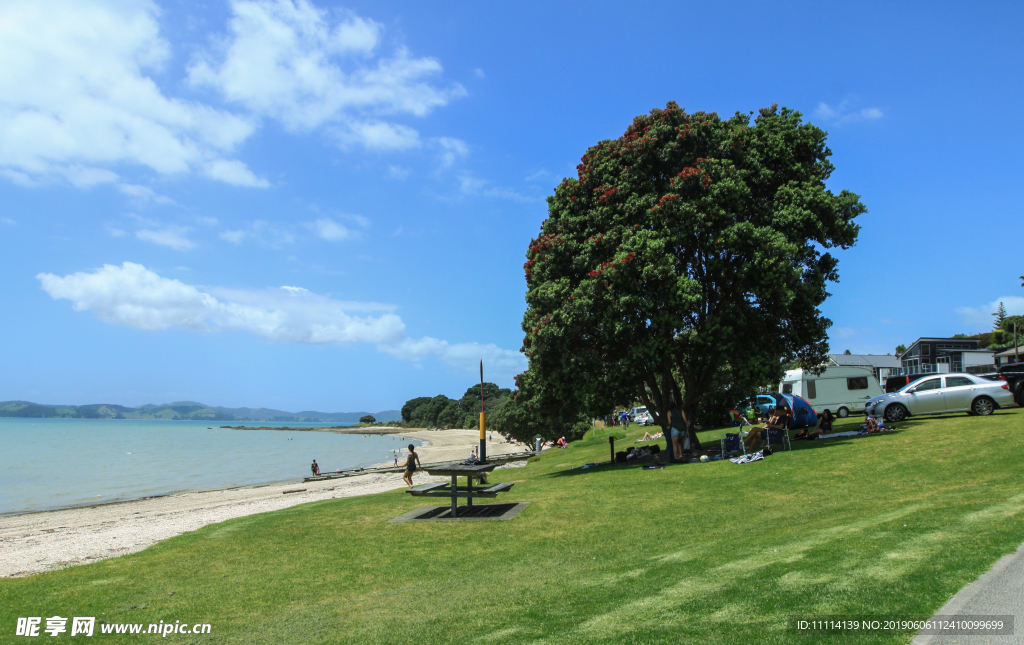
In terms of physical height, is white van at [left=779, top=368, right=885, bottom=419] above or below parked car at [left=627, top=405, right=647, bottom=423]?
above

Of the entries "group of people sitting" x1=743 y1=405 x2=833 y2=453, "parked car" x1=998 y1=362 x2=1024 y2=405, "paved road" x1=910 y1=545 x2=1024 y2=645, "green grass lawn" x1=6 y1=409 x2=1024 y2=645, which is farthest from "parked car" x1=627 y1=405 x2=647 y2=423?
"paved road" x1=910 y1=545 x2=1024 y2=645

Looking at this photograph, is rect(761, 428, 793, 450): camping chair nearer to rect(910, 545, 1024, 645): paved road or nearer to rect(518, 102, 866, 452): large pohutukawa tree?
rect(518, 102, 866, 452): large pohutukawa tree

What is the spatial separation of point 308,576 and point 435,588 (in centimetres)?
212

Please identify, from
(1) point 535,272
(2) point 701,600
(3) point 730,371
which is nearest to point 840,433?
(3) point 730,371

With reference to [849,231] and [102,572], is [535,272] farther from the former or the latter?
[102,572]

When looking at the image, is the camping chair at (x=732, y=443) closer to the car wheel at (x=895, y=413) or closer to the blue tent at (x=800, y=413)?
the car wheel at (x=895, y=413)

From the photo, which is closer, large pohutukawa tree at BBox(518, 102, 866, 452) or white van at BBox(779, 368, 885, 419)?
large pohutukawa tree at BBox(518, 102, 866, 452)

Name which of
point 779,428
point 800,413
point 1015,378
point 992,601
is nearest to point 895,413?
point 800,413

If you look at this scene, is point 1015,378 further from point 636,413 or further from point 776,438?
point 636,413

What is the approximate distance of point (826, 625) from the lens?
15.0 ft

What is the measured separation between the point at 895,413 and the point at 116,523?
30149 millimetres

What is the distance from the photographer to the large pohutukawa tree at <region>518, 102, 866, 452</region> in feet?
63.1

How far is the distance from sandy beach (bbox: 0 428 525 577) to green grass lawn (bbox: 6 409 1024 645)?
4002mm

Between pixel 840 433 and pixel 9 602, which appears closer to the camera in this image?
pixel 9 602
